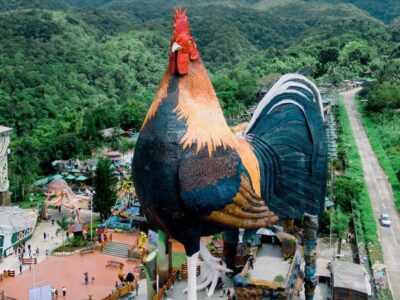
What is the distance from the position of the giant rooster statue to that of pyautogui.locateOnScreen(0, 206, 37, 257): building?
14.3 meters

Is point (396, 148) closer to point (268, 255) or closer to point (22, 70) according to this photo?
point (268, 255)

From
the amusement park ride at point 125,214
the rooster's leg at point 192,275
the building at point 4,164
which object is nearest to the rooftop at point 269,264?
the rooster's leg at point 192,275

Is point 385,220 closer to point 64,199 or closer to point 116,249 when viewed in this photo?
point 116,249

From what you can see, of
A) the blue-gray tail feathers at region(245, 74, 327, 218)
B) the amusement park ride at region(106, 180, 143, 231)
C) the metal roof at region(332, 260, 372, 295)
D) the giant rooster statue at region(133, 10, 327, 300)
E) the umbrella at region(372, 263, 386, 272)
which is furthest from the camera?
the amusement park ride at region(106, 180, 143, 231)

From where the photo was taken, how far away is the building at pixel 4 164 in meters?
29.6

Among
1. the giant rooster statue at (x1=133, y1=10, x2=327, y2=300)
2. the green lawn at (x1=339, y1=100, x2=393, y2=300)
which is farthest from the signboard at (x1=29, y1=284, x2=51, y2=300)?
the green lawn at (x1=339, y1=100, x2=393, y2=300)

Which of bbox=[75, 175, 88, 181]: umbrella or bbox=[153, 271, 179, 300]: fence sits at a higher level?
bbox=[153, 271, 179, 300]: fence

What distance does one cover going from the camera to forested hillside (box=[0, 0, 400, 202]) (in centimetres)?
4672

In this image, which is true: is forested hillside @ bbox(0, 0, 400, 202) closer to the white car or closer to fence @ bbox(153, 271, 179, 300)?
the white car

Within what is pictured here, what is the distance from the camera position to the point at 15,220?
2522 centimetres

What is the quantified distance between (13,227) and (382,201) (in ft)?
56.9

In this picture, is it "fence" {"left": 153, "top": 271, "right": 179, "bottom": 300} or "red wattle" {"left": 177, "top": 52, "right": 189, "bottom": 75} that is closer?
"red wattle" {"left": 177, "top": 52, "right": 189, "bottom": 75}

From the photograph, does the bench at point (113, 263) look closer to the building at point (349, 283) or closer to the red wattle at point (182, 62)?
the building at point (349, 283)

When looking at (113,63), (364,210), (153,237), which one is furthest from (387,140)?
(113,63)
